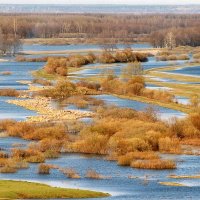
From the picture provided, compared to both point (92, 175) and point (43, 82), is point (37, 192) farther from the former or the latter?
point (43, 82)

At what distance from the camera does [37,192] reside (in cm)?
3347

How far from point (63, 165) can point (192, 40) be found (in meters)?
126

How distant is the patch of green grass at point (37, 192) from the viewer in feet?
108

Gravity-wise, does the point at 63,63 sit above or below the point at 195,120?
below

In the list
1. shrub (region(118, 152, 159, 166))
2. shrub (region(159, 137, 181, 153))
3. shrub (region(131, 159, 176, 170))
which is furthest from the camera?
shrub (region(159, 137, 181, 153))

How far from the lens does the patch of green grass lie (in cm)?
3303

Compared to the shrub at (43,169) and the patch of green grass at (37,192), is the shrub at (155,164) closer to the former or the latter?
the shrub at (43,169)

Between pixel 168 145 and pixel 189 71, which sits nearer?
pixel 168 145

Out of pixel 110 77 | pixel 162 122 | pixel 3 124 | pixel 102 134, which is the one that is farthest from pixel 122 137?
pixel 110 77

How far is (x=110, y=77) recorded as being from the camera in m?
80.2

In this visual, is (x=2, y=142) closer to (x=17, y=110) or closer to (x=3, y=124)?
(x=3, y=124)

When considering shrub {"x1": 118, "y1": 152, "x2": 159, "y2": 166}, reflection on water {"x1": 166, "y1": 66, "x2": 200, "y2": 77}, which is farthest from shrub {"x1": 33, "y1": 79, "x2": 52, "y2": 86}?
shrub {"x1": 118, "y1": 152, "x2": 159, "y2": 166}

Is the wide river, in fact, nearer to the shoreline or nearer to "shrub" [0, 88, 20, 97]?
the shoreline

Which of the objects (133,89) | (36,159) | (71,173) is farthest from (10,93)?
(71,173)
